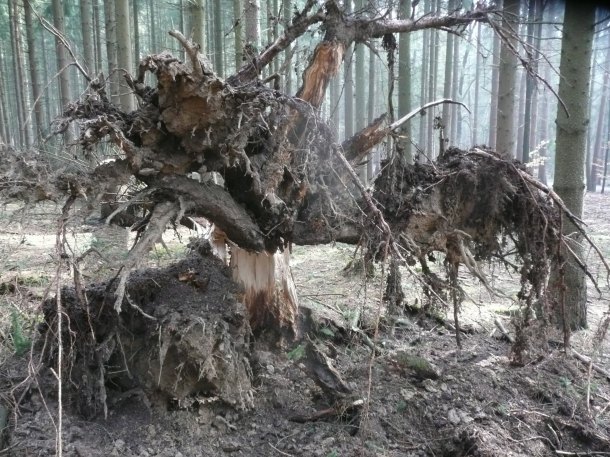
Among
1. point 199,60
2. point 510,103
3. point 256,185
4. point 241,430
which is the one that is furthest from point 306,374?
point 510,103

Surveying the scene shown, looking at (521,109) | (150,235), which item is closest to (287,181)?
(150,235)

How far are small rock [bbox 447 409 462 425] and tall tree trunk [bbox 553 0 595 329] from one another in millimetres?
1937

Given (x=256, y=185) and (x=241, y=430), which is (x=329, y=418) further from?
(x=256, y=185)

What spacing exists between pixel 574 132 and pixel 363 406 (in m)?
3.49

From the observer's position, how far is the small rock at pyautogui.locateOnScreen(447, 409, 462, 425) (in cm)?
310

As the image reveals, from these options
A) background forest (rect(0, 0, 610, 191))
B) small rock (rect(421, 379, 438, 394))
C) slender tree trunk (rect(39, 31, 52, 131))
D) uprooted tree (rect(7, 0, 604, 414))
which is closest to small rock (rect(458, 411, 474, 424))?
small rock (rect(421, 379, 438, 394))

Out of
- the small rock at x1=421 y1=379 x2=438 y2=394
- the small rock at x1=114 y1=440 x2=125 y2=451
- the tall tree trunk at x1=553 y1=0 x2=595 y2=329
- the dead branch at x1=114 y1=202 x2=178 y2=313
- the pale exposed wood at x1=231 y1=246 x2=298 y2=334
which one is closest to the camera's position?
the dead branch at x1=114 y1=202 x2=178 y2=313

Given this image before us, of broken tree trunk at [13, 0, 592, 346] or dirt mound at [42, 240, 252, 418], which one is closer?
broken tree trunk at [13, 0, 592, 346]

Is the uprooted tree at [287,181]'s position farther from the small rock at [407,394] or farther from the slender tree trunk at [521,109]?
the slender tree trunk at [521,109]

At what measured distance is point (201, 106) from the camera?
2.56 m

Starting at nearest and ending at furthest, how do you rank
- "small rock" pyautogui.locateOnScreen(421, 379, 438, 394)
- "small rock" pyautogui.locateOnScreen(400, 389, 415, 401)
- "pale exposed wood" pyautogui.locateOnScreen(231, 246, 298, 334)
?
"small rock" pyautogui.locateOnScreen(400, 389, 415, 401) < "small rock" pyautogui.locateOnScreen(421, 379, 438, 394) < "pale exposed wood" pyautogui.locateOnScreen(231, 246, 298, 334)

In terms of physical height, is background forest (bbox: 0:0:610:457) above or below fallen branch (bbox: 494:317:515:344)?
above

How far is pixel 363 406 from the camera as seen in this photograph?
2941mm

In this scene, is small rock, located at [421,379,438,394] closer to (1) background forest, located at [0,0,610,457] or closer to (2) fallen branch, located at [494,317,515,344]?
(1) background forest, located at [0,0,610,457]
